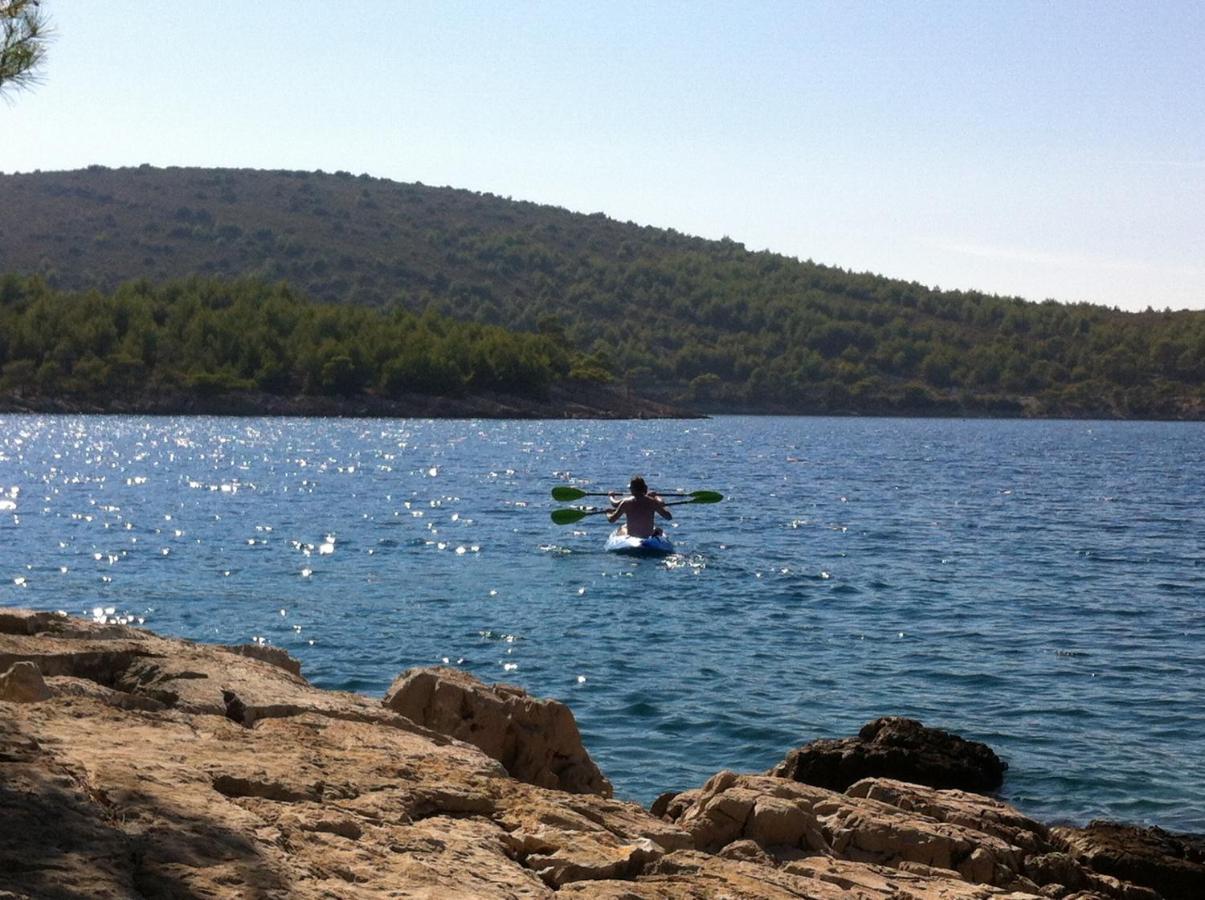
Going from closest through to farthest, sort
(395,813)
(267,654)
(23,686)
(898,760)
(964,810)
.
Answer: (395,813), (23,686), (964,810), (267,654), (898,760)

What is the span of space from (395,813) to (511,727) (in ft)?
11.3

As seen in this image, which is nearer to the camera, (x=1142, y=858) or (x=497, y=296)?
(x=1142, y=858)

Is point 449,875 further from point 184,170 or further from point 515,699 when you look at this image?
point 184,170

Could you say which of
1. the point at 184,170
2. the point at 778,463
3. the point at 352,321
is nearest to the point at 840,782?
the point at 778,463

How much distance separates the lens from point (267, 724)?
8211 mm

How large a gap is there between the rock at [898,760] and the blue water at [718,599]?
0.52 meters

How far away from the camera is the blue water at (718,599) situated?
50.4 ft

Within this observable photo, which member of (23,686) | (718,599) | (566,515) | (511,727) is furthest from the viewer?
(566,515)

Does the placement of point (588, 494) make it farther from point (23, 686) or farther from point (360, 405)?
point (360, 405)

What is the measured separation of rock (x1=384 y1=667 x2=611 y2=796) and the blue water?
8.14 feet

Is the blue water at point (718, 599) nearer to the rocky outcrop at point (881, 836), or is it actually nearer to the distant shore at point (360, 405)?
the rocky outcrop at point (881, 836)

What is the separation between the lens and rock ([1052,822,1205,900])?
10133 mm

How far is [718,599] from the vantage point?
83.8ft

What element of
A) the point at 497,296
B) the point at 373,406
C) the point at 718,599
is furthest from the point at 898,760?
the point at 497,296
